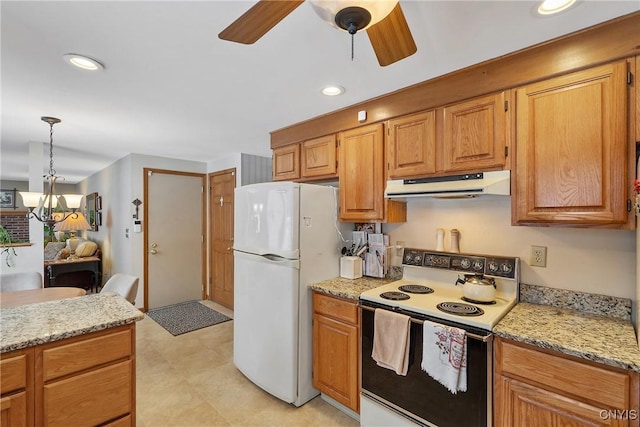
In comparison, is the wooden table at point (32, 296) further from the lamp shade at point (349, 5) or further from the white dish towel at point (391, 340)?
the lamp shade at point (349, 5)

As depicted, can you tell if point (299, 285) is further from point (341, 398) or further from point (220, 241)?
point (220, 241)

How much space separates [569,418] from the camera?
1264mm

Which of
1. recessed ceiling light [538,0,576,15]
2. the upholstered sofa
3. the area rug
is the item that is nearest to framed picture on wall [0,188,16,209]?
the upholstered sofa

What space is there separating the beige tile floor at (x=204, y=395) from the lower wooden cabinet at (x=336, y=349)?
19 centimetres

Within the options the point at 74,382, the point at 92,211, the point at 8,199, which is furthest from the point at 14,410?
the point at 8,199

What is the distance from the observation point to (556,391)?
51.1 inches

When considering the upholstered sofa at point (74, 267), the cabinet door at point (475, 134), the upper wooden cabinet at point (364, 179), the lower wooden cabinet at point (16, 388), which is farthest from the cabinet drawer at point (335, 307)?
the upholstered sofa at point (74, 267)

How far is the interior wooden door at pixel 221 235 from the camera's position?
4328 mm

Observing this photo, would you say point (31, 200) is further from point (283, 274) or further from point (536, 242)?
point (536, 242)

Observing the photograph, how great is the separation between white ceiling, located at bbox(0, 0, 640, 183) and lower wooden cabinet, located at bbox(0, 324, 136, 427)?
1412mm

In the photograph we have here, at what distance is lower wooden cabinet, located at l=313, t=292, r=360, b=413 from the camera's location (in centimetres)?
203

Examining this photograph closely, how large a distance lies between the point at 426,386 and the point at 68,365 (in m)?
1.75

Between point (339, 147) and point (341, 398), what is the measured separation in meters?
1.87

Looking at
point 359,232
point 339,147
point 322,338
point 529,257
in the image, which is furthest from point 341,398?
point 339,147
